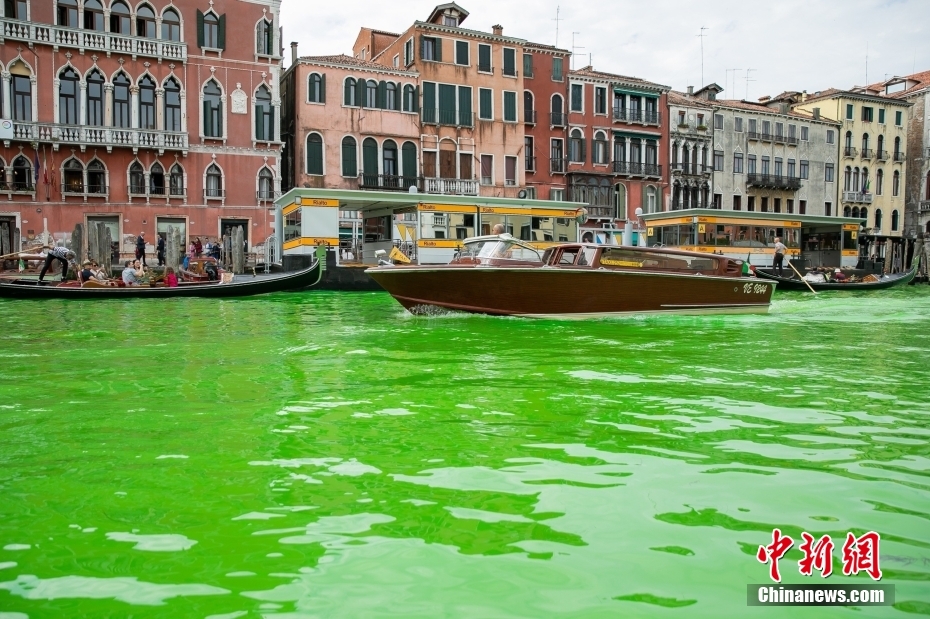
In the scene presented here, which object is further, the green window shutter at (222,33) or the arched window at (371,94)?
the arched window at (371,94)

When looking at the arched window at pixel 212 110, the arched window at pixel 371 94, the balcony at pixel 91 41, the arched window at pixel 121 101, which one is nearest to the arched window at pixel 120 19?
the balcony at pixel 91 41

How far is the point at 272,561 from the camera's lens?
272 cm

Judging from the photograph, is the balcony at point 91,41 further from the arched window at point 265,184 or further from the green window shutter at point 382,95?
the green window shutter at point 382,95

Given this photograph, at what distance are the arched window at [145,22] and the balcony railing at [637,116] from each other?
20.8 m

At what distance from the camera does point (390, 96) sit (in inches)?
1266

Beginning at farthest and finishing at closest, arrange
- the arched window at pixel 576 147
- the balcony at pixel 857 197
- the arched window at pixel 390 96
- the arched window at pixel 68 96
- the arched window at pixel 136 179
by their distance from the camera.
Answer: the balcony at pixel 857 197 < the arched window at pixel 576 147 < the arched window at pixel 390 96 < the arched window at pixel 136 179 < the arched window at pixel 68 96

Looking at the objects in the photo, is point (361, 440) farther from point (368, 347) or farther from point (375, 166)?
point (375, 166)

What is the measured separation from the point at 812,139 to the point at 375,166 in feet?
87.8

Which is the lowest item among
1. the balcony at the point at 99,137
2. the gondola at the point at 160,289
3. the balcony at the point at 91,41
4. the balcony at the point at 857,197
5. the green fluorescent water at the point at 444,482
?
the green fluorescent water at the point at 444,482

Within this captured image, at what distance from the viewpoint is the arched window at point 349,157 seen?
103 feet

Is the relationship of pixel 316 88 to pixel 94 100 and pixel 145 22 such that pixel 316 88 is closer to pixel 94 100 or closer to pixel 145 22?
pixel 145 22

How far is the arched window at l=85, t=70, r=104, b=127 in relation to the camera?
26.9m

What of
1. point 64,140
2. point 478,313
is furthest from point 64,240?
point 478,313

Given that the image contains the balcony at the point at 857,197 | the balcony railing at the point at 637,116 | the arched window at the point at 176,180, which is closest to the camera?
the arched window at the point at 176,180
